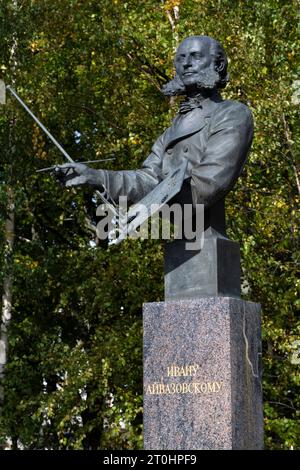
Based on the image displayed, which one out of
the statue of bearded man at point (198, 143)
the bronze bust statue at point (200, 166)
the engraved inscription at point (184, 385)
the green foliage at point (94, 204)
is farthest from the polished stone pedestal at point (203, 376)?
the green foliage at point (94, 204)

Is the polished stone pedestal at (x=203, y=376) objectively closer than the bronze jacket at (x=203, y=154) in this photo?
Yes

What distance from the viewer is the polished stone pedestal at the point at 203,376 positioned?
26.0ft

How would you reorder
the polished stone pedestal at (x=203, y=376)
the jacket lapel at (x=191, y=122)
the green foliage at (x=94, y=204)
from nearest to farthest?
the polished stone pedestal at (x=203, y=376), the jacket lapel at (x=191, y=122), the green foliage at (x=94, y=204)

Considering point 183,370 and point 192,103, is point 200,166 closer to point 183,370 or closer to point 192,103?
point 192,103

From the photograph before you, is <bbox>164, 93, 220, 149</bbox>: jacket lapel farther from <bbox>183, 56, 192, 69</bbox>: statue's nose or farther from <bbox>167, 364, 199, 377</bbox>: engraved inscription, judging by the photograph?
<bbox>167, 364, 199, 377</bbox>: engraved inscription

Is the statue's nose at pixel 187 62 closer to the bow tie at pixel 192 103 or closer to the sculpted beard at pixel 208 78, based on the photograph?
the sculpted beard at pixel 208 78

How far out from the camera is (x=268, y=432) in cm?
1569

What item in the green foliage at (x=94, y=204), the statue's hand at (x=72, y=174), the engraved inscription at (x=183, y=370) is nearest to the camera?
the engraved inscription at (x=183, y=370)

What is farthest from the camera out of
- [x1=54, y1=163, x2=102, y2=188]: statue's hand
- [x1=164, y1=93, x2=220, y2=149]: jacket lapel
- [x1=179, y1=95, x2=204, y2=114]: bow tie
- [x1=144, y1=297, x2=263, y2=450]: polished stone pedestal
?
[x1=179, y1=95, x2=204, y2=114]: bow tie

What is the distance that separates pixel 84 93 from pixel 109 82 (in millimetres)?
642

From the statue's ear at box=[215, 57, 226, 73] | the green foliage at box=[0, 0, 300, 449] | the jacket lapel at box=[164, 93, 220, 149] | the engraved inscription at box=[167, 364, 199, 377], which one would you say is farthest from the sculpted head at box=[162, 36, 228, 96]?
the green foliage at box=[0, 0, 300, 449]

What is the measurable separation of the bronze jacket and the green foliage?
576cm

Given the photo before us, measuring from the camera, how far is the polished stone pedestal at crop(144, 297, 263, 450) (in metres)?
7.93

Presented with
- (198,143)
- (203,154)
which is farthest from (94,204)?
(203,154)
